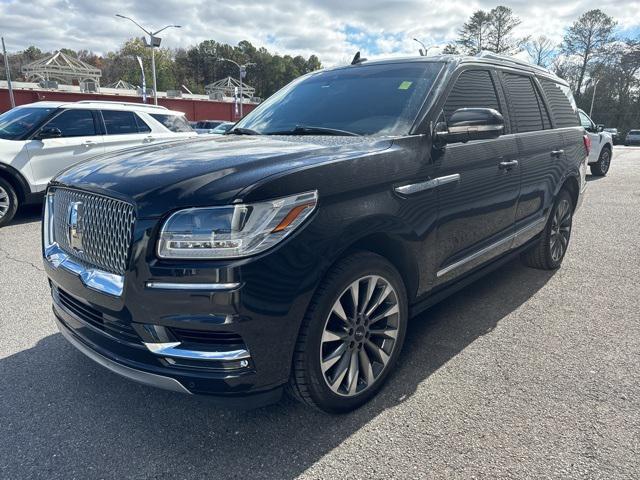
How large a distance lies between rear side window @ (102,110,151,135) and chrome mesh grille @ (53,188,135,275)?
6.20 meters

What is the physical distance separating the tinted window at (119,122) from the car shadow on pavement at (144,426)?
18.7 feet

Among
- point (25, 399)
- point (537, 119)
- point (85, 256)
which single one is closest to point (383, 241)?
point (85, 256)

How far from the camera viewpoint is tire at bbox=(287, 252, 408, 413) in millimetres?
2191

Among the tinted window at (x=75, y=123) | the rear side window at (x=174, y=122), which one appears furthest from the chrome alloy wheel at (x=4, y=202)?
the rear side window at (x=174, y=122)

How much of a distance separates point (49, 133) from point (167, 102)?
42.5 meters

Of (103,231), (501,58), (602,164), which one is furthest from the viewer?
(602,164)

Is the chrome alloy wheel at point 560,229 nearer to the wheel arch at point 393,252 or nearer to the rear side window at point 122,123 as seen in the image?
the wheel arch at point 393,252

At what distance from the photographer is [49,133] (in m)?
7.29

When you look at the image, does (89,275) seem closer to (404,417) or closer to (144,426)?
(144,426)

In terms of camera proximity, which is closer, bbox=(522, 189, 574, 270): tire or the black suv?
the black suv

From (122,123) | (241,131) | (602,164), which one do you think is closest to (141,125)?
(122,123)

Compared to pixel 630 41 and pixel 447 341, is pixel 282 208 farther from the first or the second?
pixel 630 41

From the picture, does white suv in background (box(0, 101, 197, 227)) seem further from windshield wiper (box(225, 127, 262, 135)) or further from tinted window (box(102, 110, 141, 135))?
windshield wiper (box(225, 127, 262, 135))

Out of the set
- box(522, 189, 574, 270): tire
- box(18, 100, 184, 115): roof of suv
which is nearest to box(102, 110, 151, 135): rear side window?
box(18, 100, 184, 115): roof of suv
